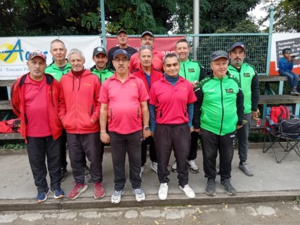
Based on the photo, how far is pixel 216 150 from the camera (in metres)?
3.35

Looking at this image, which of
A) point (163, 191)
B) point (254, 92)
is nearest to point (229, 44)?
point (254, 92)

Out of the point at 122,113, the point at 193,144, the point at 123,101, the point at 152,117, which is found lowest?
the point at 193,144

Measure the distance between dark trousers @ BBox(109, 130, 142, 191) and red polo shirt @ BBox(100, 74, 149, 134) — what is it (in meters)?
0.10

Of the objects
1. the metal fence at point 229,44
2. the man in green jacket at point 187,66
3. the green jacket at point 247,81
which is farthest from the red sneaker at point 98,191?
the metal fence at point 229,44

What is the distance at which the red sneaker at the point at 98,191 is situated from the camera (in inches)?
130

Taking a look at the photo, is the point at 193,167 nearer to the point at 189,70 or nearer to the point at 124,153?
the point at 124,153

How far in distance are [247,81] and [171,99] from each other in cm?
135

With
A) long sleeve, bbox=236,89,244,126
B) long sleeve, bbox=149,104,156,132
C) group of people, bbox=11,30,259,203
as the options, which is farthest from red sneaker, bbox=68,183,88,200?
long sleeve, bbox=236,89,244,126

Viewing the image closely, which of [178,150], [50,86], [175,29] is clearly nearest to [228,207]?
[178,150]

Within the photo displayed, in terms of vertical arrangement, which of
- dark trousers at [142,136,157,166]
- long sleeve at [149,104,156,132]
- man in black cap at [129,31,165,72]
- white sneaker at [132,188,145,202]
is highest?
man in black cap at [129,31,165,72]

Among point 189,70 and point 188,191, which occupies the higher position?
point 189,70

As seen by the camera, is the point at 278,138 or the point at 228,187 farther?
the point at 278,138

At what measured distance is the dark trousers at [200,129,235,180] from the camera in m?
3.26

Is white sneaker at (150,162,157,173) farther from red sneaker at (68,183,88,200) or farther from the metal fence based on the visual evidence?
the metal fence
